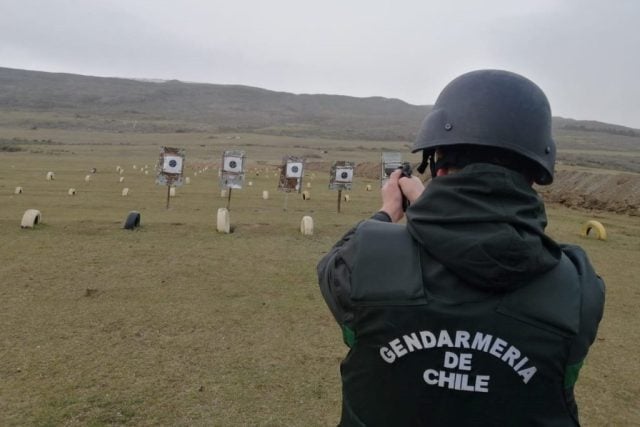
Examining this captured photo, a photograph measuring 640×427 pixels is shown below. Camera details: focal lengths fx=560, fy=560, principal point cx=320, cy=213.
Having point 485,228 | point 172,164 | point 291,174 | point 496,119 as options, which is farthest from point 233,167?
point 485,228

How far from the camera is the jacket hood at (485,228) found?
4.07ft

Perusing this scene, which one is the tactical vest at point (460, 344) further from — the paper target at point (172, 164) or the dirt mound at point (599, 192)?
the dirt mound at point (599, 192)

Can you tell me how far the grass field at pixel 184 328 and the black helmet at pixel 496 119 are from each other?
290 cm

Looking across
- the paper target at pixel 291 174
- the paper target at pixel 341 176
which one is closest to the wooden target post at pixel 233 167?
the paper target at pixel 291 174

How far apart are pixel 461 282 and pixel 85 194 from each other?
1747 cm

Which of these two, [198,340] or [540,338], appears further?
[198,340]

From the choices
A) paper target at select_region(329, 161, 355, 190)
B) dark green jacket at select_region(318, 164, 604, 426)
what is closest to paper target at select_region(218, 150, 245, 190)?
paper target at select_region(329, 161, 355, 190)

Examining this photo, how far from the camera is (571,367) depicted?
1.31 meters

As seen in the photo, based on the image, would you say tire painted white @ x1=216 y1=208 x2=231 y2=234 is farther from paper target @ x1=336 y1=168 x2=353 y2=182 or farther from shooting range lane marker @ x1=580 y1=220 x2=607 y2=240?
shooting range lane marker @ x1=580 y1=220 x2=607 y2=240

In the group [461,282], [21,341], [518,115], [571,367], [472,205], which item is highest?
[518,115]

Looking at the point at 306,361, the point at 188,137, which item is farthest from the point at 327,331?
the point at 188,137

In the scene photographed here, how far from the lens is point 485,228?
1.27 metres

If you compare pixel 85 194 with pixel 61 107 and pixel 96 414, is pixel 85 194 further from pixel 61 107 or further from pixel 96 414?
pixel 61 107

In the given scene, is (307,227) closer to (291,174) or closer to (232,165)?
(232,165)
